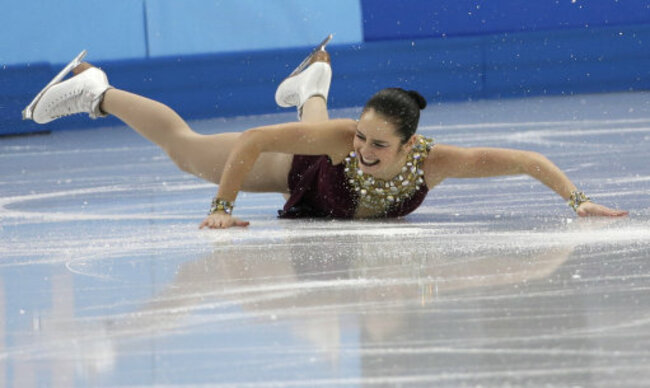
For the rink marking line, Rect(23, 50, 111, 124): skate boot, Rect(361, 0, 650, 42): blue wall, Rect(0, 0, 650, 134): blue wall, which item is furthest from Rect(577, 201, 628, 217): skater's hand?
Rect(361, 0, 650, 42): blue wall

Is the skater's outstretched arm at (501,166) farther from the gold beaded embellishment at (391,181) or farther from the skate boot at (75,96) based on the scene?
the skate boot at (75,96)

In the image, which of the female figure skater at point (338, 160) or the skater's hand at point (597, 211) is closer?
the female figure skater at point (338, 160)

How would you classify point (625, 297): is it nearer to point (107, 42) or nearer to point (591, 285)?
point (591, 285)

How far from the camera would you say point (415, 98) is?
12.0ft

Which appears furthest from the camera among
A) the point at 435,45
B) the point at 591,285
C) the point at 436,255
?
the point at 435,45

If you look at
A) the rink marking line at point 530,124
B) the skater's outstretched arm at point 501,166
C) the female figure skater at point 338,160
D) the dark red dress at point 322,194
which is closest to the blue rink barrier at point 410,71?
the rink marking line at point 530,124

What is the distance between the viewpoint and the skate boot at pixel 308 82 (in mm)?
4785

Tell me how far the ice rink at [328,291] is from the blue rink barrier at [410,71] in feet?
13.0

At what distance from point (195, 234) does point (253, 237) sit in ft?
0.69

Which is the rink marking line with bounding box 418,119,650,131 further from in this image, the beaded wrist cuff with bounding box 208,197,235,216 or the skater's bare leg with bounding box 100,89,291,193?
the beaded wrist cuff with bounding box 208,197,235,216

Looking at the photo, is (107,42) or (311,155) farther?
(107,42)

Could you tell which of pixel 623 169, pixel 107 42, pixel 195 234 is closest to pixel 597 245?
pixel 195 234

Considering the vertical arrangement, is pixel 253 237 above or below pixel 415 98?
below

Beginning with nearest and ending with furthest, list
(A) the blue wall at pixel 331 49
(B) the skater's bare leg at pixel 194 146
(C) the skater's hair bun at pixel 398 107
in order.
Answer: (C) the skater's hair bun at pixel 398 107, (B) the skater's bare leg at pixel 194 146, (A) the blue wall at pixel 331 49
